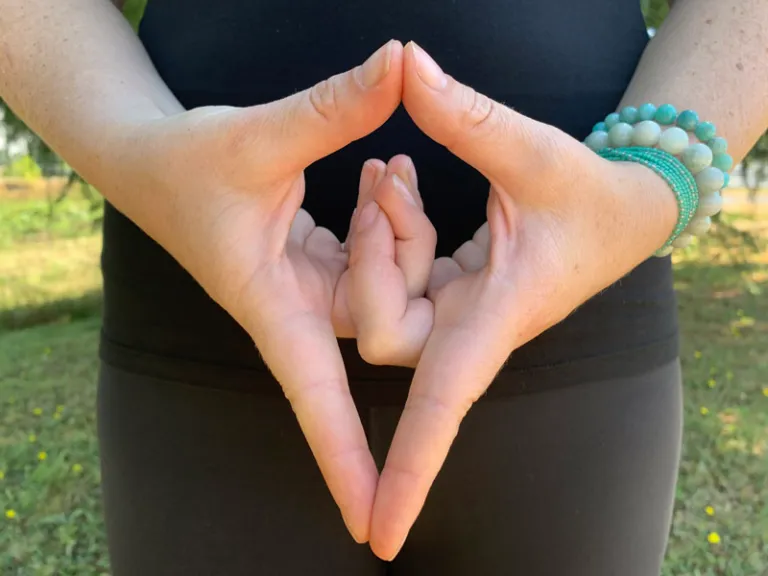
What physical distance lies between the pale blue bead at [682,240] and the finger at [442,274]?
173mm

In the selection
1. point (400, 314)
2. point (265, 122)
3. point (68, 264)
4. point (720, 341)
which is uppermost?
point (265, 122)

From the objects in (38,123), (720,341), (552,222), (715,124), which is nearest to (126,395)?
(38,123)

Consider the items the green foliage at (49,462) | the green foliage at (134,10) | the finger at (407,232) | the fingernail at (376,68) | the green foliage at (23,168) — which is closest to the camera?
the fingernail at (376,68)

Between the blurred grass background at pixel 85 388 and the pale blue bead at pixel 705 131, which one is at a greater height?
the pale blue bead at pixel 705 131

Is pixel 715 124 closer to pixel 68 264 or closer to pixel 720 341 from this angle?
pixel 720 341

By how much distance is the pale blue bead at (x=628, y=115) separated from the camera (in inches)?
22.8

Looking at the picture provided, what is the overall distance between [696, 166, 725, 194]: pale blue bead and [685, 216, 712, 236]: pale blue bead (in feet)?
0.08

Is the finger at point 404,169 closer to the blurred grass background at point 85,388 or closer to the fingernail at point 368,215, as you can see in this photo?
the fingernail at point 368,215

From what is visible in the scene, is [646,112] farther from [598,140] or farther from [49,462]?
[49,462]

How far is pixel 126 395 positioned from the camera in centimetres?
67

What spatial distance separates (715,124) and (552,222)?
185 mm

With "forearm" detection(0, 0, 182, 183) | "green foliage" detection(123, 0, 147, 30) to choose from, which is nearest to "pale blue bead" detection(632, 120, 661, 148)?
"forearm" detection(0, 0, 182, 183)

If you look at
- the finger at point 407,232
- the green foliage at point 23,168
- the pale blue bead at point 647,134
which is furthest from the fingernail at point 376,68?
the green foliage at point 23,168

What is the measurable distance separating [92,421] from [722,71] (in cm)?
254
